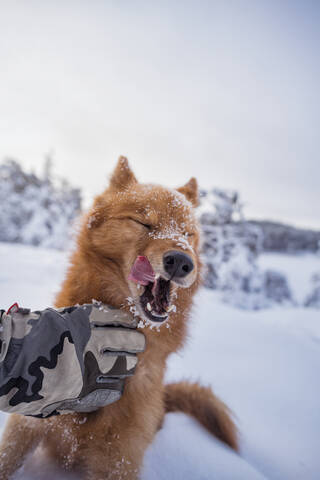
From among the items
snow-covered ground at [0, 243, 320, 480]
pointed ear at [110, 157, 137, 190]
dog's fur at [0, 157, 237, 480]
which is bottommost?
snow-covered ground at [0, 243, 320, 480]

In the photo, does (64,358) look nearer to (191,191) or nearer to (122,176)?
(122,176)

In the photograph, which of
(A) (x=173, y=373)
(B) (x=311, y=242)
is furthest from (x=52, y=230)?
(B) (x=311, y=242)

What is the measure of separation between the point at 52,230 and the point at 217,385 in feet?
47.3

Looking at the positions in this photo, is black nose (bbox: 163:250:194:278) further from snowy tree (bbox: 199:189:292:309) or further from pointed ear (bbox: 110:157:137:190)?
snowy tree (bbox: 199:189:292:309)

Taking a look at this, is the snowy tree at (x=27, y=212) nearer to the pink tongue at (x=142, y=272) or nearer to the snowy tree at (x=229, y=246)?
the snowy tree at (x=229, y=246)

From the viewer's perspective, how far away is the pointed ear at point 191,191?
2205mm

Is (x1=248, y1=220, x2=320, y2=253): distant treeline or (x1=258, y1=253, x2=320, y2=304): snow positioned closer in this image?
(x1=258, y1=253, x2=320, y2=304): snow

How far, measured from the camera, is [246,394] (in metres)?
2.54

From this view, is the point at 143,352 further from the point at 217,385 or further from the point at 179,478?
the point at 217,385

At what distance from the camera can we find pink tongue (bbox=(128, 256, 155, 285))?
1.24 metres

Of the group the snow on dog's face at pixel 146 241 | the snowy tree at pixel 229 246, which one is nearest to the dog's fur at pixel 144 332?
the snow on dog's face at pixel 146 241

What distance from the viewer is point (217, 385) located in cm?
260

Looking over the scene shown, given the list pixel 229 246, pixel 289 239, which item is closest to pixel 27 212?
pixel 229 246

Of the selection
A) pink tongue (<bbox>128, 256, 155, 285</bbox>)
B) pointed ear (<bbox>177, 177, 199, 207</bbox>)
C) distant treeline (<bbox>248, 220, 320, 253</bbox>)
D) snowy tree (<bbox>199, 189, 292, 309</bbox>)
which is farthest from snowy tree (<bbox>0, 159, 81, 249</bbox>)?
distant treeline (<bbox>248, 220, 320, 253</bbox>)
